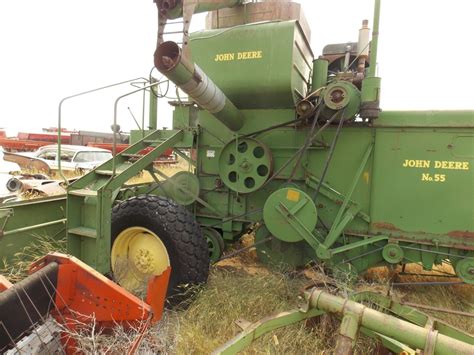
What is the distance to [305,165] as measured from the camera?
3.69 m

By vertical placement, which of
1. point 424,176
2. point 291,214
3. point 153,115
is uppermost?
point 153,115

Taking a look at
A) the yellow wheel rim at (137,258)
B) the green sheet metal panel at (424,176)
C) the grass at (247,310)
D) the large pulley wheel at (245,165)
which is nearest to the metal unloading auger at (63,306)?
the grass at (247,310)

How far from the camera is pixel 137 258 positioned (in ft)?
11.8

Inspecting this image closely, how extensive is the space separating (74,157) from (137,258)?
763 centimetres

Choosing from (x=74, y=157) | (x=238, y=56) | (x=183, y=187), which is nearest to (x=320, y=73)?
(x=238, y=56)

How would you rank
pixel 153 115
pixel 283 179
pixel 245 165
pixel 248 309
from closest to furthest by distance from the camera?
pixel 248 309 < pixel 245 165 < pixel 283 179 < pixel 153 115

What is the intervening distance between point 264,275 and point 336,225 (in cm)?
104

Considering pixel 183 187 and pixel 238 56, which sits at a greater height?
pixel 238 56

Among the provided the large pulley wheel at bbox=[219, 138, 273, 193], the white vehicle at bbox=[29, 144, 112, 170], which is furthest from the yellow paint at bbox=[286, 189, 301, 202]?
the white vehicle at bbox=[29, 144, 112, 170]

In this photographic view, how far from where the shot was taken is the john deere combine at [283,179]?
3080mm

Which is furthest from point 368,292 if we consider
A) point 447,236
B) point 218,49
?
point 218,49

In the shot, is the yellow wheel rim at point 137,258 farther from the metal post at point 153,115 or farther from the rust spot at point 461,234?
the rust spot at point 461,234

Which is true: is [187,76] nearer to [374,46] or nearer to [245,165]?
[245,165]

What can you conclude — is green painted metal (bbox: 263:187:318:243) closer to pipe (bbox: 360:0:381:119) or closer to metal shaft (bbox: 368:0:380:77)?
pipe (bbox: 360:0:381:119)
